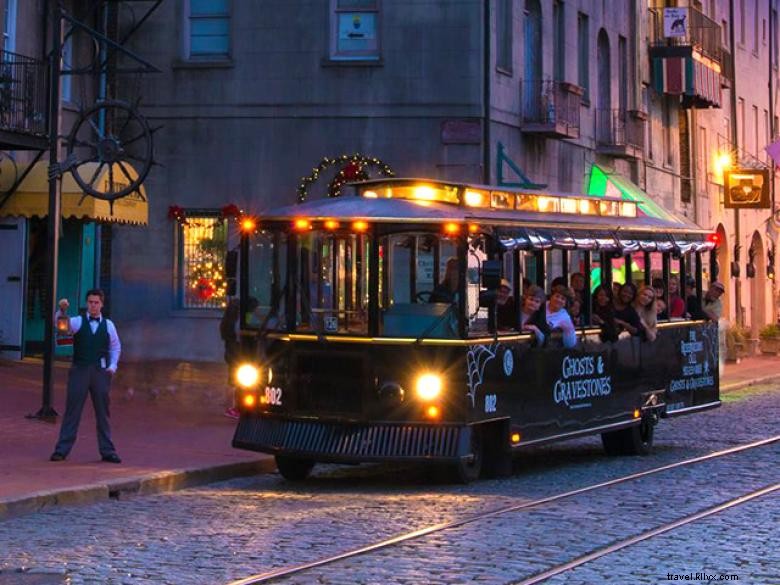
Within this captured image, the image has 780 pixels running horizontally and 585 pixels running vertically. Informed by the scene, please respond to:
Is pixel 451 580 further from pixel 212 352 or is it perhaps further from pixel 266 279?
pixel 212 352

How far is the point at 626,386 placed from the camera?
654 inches

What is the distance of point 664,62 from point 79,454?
81.8 ft

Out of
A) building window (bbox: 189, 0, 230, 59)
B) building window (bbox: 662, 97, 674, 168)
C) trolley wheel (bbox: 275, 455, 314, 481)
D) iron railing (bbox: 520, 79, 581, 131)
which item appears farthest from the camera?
building window (bbox: 662, 97, 674, 168)

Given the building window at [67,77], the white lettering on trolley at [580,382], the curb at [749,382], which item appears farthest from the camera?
the curb at [749,382]

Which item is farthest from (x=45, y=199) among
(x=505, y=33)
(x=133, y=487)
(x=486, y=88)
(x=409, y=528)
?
(x=409, y=528)

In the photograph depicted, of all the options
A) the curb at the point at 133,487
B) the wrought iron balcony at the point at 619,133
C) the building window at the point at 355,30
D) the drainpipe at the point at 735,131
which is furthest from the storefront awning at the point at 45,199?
the drainpipe at the point at 735,131

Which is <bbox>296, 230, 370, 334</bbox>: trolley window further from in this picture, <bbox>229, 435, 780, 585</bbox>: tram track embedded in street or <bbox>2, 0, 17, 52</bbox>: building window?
<bbox>2, 0, 17, 52</bbox>: building window

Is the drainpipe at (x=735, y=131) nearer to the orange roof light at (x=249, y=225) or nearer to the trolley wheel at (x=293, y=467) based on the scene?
the trolley wheel at (x=293, y=467)

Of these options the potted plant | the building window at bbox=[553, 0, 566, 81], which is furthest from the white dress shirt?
the potted plant

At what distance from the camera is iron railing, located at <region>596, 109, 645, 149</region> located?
32.9 metres

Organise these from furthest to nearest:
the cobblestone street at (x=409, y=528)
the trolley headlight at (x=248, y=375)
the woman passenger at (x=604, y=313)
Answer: the woman passenger at (x=604, y=313) < the trolley headlight at (x=248, y=375) < the cobblestone street at (x=409, y=528)

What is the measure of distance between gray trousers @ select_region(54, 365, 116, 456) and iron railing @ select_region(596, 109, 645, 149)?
19703 mm

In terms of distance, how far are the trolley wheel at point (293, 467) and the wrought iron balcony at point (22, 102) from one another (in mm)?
8183

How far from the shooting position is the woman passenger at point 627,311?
16672 mm
